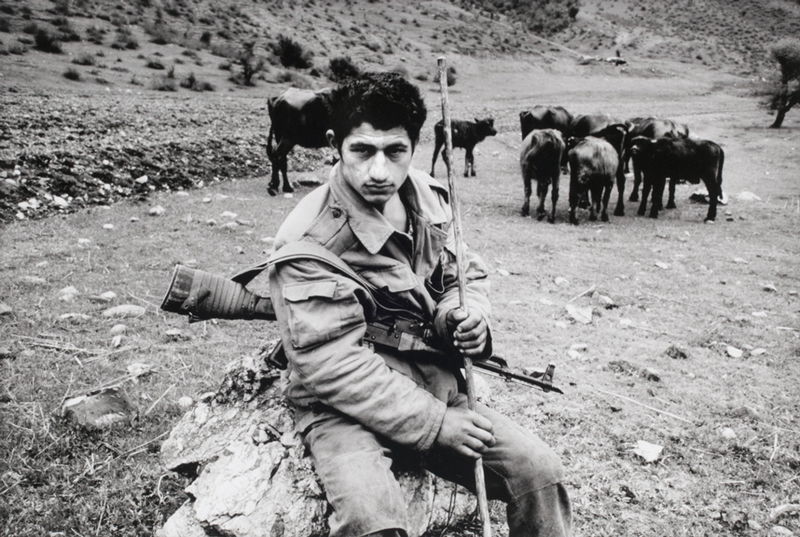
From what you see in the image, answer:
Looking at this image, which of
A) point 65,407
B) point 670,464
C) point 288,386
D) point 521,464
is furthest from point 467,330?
point 65,407

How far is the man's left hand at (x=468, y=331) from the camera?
7.96 feet

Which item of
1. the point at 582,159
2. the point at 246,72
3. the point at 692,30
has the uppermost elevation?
the point at 692,30

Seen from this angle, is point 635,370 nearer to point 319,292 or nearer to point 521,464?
point 521,464

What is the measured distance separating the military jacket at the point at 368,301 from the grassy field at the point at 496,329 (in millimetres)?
1218

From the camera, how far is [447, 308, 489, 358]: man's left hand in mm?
2426

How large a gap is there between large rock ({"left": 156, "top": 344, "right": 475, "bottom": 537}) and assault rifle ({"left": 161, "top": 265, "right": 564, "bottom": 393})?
1.14 ft

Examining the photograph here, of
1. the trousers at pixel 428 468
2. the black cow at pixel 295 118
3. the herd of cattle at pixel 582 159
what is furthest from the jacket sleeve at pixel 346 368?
the black cow at pixel 295 118

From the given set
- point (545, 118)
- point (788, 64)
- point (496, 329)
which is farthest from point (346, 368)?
point (788, 64)

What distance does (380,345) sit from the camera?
251 cm

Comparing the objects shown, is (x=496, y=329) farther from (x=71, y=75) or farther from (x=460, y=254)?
(x=71, y=75)

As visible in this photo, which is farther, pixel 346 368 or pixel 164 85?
pixel 164 85

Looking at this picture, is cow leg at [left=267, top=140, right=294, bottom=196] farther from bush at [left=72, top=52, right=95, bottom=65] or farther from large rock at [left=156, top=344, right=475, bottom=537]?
bush at [left=72, top=52, right=95, bottom=65]

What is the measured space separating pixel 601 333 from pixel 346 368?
418cm

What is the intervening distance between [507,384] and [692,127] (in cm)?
2327
